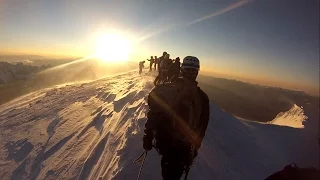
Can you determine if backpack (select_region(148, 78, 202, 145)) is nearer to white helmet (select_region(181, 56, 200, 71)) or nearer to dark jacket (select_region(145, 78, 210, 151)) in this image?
dark jacket (select_region(145, 78, 210, 151))

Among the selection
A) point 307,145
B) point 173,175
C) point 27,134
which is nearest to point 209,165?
point 173,175

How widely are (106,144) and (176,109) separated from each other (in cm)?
702

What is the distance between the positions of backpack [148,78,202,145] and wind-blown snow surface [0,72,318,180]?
13.0ft

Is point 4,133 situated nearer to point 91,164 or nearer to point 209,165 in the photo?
point 91,164

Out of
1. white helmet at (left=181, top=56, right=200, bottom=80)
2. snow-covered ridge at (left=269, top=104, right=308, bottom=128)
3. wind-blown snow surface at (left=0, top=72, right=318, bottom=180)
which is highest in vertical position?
white helmet at (left=181, top=56, right=200, bottom=80)

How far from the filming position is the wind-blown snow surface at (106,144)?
9927 millimetres

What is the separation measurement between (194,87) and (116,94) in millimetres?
16265

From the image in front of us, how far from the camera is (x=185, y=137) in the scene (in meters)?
5.47

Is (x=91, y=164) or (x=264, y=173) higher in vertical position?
(x=91, y=164)

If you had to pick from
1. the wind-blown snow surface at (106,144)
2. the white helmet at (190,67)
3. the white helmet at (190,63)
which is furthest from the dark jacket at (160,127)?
the wind-blown snow surface at (106,144)

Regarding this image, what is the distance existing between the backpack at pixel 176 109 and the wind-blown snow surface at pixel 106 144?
396 cm

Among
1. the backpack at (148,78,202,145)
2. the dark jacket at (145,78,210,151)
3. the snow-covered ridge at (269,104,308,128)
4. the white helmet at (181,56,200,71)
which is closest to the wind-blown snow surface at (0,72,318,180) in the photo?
the dark jacket at (145,78,210,151)

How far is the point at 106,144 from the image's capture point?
38.0 ft

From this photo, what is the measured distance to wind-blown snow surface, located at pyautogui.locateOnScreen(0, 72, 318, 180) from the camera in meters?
9.93
